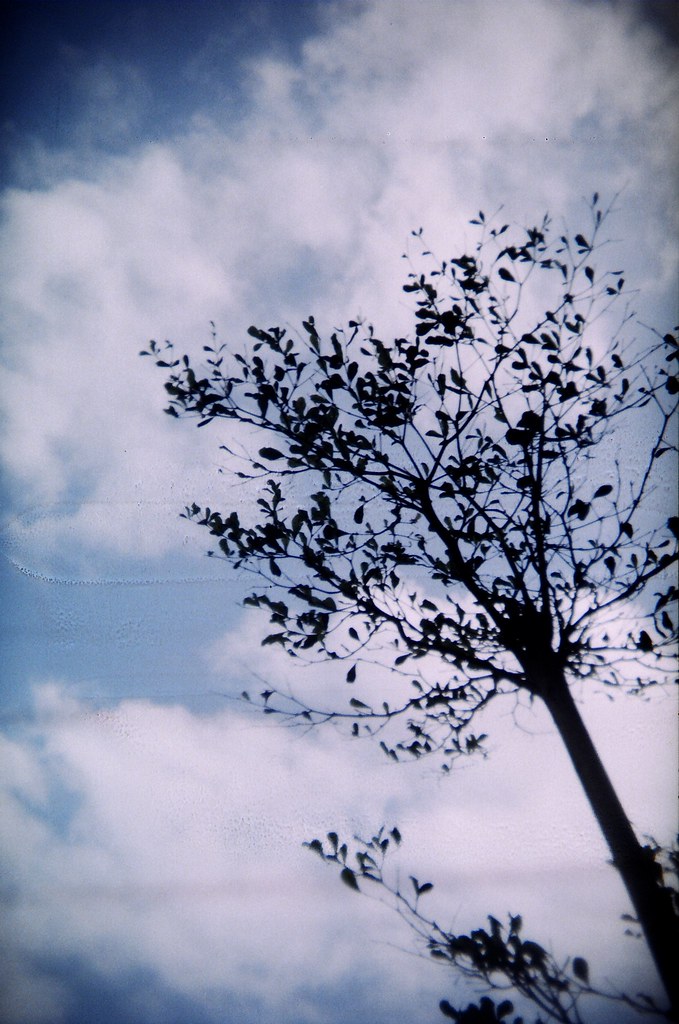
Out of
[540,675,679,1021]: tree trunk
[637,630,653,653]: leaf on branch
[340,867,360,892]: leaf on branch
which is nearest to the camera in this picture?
[540,675,679,1021]: tree trunk

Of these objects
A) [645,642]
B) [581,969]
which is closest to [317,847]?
[581,969]

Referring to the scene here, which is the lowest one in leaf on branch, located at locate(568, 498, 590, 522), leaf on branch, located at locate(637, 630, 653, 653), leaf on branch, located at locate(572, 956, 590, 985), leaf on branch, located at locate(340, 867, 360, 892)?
leaf on branch, located at locate(572, 956, 590, 985)

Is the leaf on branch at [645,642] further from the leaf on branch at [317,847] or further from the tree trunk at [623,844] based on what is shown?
the leaf on branch at [317,847]

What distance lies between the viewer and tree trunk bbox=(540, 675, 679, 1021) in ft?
7.45

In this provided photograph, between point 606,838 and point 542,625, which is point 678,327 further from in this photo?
point 606,838

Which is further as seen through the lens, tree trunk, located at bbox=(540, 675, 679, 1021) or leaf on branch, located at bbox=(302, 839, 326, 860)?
leaf on branch, located at bbox=(302, 839, 326, 860)

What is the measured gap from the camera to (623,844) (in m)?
2.46

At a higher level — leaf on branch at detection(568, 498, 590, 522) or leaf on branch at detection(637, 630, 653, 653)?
leaf on branch at detection(568, 498, 590, 522)

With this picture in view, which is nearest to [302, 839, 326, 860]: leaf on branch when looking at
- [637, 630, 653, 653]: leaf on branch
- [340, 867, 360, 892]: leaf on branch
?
[340, 867, 360, 892]: leaf on branch

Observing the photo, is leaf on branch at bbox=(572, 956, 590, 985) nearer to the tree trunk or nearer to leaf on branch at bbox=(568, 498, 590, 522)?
the tree trunk

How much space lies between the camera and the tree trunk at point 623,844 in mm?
2271

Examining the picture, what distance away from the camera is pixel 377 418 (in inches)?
133

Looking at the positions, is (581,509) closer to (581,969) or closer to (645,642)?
(645,642)

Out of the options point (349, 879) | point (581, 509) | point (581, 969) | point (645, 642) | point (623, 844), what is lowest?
point (581, 969)
